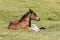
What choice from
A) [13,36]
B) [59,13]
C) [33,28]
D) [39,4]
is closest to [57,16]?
[59,13]

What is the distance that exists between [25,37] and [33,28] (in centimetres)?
432

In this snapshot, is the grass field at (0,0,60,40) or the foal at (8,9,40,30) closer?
the foal at (8,9,40,30)

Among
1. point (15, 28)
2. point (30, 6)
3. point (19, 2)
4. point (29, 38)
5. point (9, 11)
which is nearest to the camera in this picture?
point (29, 38)

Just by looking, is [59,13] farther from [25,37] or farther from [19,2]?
[25,37]

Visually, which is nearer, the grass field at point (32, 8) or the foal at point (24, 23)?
the foal at point (24, 23)

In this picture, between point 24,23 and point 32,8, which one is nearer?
point 24,23

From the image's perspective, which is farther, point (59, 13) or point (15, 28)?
point (59, 13)

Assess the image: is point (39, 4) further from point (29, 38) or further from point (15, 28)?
point (29, 38)

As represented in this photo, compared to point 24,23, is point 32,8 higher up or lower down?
lower down

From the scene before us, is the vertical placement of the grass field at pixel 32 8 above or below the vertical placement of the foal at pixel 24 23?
below

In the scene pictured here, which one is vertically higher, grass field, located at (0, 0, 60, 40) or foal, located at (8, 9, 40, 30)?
foal, located at (8, 9, 40, 30)

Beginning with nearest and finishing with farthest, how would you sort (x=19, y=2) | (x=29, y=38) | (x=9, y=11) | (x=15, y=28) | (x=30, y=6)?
(x=29, y=38) < (x=15, y=28) < (x=9, y=11) < (x=30, y=6) < (x=19, y=2)

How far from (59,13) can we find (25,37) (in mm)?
17052

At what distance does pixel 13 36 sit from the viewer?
15062 millimetres
